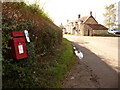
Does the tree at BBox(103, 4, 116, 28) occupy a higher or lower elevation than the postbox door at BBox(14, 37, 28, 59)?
higher

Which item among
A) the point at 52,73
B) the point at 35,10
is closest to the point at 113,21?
the point at 35,10

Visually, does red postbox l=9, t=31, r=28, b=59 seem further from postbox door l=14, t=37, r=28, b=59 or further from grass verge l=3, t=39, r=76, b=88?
grass verge l=3, t=39, r=76, b=88

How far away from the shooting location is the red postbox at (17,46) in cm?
337

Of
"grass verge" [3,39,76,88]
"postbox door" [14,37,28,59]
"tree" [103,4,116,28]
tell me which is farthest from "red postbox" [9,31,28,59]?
"tree" [103,4,116,28]

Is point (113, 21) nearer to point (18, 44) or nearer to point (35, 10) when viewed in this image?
point (35, 10)

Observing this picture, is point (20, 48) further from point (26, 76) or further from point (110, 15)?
point (110, 15)

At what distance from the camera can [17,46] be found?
3.44 meters

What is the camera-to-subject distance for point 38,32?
15.3ft

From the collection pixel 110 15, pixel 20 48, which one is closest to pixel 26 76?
pixel 20 48

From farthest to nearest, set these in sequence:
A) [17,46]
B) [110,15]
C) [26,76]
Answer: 1. [110,15]
2. [17,46]
3. [26,76]

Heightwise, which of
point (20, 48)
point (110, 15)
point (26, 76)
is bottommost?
point (26, 76)

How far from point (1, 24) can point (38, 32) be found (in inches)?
60.6

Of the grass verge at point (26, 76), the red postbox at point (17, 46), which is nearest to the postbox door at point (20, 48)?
the red postbox at point (17, 46)

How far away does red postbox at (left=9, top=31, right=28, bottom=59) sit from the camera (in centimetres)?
337
